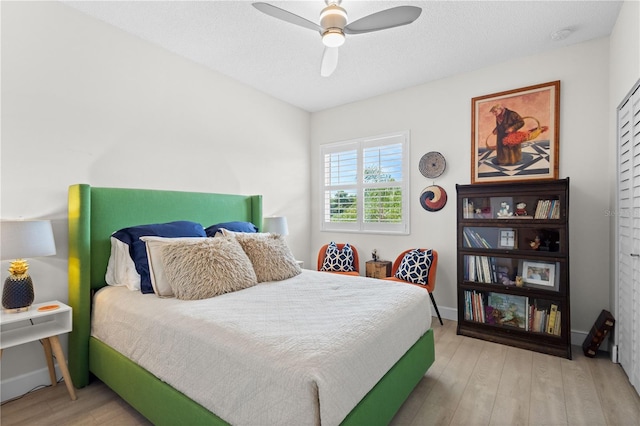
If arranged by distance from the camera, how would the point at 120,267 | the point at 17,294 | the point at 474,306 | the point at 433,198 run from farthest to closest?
the point at 433,198
the point at 474,306
the point at 120,267
the point at 17,294

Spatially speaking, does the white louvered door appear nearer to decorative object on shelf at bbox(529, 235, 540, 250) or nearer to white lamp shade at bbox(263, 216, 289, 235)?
decorative object on shelf at bbox(529, 235, 540, 250)

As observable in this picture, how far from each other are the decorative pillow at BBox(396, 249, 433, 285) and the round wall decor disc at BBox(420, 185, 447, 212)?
516 millimetres

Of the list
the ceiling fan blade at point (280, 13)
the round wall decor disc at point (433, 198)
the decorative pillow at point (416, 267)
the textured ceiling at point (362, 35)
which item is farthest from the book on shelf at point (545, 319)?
the ceiling fan blade at point (280, 13)

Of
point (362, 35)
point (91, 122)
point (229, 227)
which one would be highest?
point (362, 35)

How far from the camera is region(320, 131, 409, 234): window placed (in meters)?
3.82

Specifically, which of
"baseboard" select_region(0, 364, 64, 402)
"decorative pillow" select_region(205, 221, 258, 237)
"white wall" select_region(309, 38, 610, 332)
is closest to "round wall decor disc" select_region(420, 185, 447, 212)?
"white wall" select_region(309, 38, 610, 332)

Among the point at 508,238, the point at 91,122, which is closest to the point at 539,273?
the point at 508,238

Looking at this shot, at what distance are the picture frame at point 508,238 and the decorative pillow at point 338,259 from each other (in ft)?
5.40

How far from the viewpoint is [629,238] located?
213cm

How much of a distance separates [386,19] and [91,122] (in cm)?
227

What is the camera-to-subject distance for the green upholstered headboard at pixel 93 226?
2143mm

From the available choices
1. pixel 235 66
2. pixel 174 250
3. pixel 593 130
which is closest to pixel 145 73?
pixel 235 66

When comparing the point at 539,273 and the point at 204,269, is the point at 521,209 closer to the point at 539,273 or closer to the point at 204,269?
the point at 539,273

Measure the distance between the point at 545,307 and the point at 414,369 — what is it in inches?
62.5
